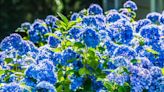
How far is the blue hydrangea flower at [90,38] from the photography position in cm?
329

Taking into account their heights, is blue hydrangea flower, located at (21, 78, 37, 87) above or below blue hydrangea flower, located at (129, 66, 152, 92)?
above

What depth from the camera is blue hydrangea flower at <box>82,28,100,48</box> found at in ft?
10.8

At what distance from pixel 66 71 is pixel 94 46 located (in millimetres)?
215

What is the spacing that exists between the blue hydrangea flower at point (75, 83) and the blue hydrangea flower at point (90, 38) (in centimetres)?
21

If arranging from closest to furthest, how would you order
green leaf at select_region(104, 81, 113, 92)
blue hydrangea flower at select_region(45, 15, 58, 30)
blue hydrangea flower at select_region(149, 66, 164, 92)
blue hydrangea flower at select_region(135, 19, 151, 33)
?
1. green leaf at select_region(104, 81, 113, 92)
2. blue hydrangea flower at select_region(149, 66, 164, 92)
3. blue hydrangea flower at select_region(135, 19, 151, 33)
4. blue hydrangea flower at select_region(45, 15, 58, 30)

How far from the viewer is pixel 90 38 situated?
10.8 ft

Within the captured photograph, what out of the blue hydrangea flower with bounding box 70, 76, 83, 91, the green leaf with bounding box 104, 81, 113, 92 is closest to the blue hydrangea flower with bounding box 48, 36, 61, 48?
the blue hydrangea flower with bounding box 70, 76, 83, 91

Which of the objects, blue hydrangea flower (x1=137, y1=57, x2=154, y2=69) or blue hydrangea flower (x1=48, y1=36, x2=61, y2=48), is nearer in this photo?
blue hydrangea flower (x1=137, y1=57, x2=154, y2=69)

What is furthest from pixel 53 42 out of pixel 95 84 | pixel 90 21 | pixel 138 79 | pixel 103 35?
pixel 138 79

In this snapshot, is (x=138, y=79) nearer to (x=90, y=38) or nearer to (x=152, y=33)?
(x=90, y=38)

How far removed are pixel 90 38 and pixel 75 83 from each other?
28 cm

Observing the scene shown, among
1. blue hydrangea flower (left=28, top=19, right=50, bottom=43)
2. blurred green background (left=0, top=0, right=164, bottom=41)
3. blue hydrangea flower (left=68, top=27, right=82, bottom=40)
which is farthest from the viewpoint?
blurred green background (left=0, top=0, right=164, bottom=41)

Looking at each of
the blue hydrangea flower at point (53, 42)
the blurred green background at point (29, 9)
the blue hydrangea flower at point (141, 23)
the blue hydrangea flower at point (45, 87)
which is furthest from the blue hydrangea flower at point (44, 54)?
the blurred green background at point (29, 9)

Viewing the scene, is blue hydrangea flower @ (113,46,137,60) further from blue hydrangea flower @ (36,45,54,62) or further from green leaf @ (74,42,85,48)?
blue hydrangea flower @ (36,45,54,62)
